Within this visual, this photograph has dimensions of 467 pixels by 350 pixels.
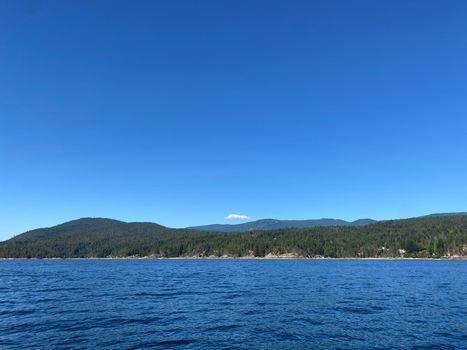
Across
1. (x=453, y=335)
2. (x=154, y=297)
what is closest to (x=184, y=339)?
(x=453, y=335)

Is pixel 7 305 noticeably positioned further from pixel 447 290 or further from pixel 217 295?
pixel 447 290

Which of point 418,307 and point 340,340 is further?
point 418,307

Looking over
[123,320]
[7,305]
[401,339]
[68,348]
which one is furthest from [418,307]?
[7,305]

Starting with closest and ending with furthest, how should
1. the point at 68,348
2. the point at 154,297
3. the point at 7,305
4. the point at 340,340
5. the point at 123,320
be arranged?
1. the point at 68,348
2. the point at 340,340
3. the point at 123,320
4. the point at 7,305
5. the point at 154,297

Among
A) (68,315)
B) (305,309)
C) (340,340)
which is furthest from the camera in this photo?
(305,309)

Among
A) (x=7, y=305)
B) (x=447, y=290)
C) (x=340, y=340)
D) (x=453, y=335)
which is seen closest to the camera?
(x=340, y=340)

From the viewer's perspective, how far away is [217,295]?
62.9m

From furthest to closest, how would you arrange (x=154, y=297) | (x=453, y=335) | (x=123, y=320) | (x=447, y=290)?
1. (x=447, y=290)
2. (x=154, y=297)
3. (x=123, y=320)
4. (x=453, y=335)

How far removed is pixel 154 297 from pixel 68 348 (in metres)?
30.9

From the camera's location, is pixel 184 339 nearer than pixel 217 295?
Yes

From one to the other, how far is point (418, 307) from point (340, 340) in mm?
24329

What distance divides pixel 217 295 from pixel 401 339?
3553cm

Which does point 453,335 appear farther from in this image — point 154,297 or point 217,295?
point 154,297

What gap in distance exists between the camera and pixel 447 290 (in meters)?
70.6
